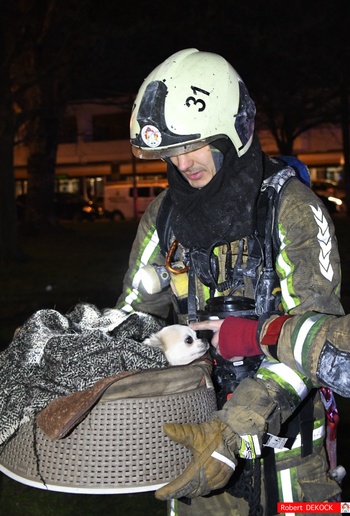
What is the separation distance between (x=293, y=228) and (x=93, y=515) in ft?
11.1

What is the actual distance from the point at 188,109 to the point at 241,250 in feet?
1.90

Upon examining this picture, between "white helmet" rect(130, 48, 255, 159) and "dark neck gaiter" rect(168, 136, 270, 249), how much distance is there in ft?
0.26

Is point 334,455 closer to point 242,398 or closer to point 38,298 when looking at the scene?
point 242,398

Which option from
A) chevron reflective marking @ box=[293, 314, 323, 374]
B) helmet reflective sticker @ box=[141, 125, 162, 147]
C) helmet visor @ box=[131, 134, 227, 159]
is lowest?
chevron reflective marking @ box=[293, 314, 323, 374]

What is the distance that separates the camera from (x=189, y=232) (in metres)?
3.12

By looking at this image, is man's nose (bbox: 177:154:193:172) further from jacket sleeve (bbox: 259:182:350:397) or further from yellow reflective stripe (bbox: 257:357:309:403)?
yellow reflective stripe (bbox: 257:357:309:403)

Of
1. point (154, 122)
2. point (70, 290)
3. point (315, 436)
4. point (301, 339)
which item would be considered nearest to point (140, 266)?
point (154, 122)

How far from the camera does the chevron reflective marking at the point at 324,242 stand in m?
2.77

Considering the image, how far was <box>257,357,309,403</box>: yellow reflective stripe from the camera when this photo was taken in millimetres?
2568

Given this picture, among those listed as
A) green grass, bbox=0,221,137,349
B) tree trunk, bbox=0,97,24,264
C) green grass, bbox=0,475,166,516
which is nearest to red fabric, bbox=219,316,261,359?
green grass, bbox=0,475,166,516

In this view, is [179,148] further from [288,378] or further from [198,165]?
[288,378]

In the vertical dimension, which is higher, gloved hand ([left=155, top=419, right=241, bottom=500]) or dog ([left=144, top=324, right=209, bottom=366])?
dog ([left=144, top=324, right=209, bottom=366])

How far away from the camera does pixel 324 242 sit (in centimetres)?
281

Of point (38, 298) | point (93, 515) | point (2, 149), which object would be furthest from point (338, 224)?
point (93, 515)
